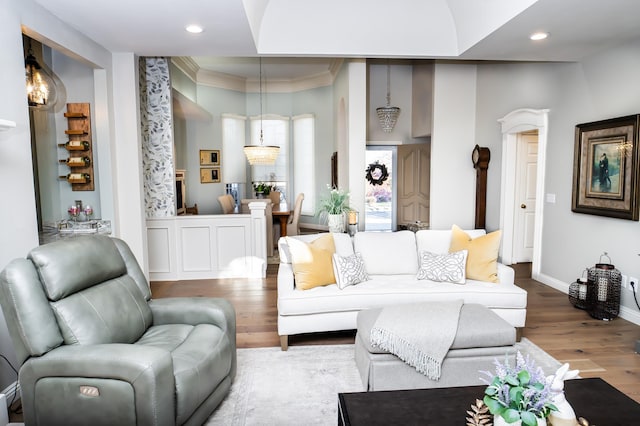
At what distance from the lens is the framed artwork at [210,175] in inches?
344

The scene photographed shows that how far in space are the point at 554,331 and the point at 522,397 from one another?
2.76m

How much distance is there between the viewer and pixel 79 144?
4137 millimetres

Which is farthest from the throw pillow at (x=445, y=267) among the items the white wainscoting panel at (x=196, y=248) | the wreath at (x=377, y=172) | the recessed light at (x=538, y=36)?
the wreath at (x=377, y=172)

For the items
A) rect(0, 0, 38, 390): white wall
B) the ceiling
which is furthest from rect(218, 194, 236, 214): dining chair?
rect(0, 0, 38, 390): white wall

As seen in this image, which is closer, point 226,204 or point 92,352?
point 92,352

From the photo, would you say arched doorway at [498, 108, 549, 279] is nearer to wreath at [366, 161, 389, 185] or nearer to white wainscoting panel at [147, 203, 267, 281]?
wreath at [366, 161, 389, 185]

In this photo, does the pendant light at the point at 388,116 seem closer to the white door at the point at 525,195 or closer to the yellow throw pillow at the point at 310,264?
the white door at the point at 525,195

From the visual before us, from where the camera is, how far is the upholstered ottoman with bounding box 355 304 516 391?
2.55m

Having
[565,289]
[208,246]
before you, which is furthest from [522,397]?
[208,246]

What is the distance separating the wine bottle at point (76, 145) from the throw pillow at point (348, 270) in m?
2.82

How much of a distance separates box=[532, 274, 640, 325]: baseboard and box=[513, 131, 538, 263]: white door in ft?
3.21

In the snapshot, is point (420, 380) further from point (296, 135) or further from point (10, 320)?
point (296, 135)

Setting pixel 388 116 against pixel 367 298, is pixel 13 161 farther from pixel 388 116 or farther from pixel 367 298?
pixel 388 116

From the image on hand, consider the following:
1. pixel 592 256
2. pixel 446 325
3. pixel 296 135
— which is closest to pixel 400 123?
pixel 296 135
